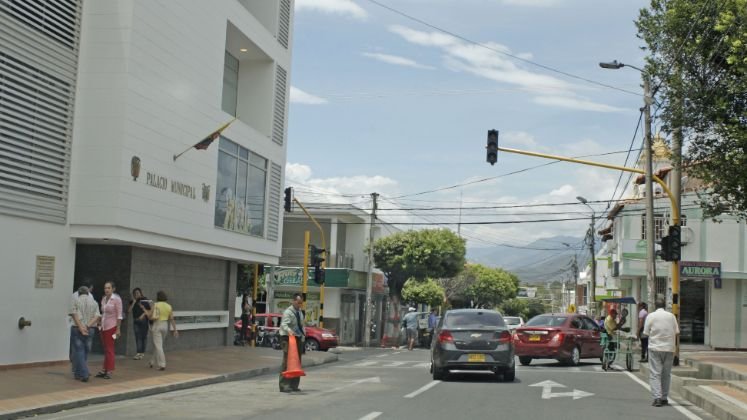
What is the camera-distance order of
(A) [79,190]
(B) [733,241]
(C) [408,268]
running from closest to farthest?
(A) [79,190] < (B) [733,241] < (C) [408,268]

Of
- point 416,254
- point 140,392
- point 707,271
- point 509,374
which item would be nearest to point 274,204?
point 509,374

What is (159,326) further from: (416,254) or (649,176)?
(416,254)

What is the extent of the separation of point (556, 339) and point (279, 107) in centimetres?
1324

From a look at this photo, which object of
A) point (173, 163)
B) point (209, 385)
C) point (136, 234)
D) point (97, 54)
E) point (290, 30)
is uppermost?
point (290, 30)

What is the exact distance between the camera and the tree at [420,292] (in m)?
61.7

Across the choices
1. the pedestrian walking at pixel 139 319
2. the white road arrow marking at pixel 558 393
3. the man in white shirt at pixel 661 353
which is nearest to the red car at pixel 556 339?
the white road arrow marking at pixel 558 393

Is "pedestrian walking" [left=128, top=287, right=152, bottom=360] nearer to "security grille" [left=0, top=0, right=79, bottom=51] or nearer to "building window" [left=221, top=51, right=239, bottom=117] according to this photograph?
"security grille" [left=0, top=0, right=79, bottom=51]

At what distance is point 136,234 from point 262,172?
33.8 feet

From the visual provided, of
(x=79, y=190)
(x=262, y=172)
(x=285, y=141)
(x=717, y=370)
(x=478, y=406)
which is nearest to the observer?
(x=478, y=406)

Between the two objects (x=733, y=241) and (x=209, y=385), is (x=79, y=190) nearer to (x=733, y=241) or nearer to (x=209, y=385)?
(x=209, y=385)

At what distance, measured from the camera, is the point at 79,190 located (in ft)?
65.3

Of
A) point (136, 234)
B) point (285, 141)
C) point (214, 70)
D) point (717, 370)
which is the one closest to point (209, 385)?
point (136, 234)

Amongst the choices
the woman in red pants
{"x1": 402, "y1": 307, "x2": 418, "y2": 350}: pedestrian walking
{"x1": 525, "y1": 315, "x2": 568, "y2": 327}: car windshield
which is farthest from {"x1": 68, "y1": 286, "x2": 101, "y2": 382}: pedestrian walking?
{"x1": 402, "y1": 307, "x2": 418, "y2": 350}: pedestrian walking

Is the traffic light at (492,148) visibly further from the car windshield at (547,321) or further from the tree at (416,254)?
the tree at (416,254)
